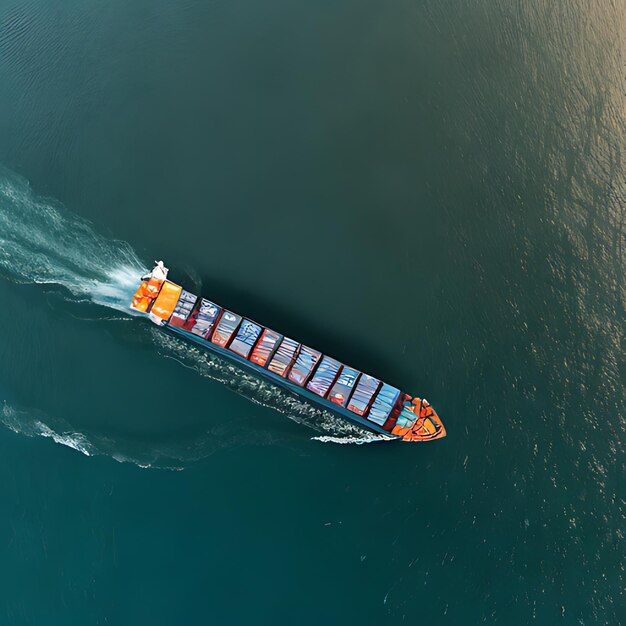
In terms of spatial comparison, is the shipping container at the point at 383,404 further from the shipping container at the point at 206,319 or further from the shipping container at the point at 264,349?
the shipping container at the point at 206,319

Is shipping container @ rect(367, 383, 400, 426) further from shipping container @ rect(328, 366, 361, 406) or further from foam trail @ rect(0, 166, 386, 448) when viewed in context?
shipping container @ rect(328, 366, 361, 406)

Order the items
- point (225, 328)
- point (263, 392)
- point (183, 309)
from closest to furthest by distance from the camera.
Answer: point (225, 328)
point (183, 309)
point (263, 392)

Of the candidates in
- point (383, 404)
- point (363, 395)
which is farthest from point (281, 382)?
point (383, 404)

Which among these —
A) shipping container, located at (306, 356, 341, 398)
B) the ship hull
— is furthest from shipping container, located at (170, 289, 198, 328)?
shipping container, located at (306, 356, 341, 398)

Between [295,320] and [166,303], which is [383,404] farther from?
[166,303]

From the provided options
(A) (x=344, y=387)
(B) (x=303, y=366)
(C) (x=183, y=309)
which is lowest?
(C) (x=183, y=309)

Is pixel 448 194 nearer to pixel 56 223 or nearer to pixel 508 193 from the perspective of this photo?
pixel 508 193


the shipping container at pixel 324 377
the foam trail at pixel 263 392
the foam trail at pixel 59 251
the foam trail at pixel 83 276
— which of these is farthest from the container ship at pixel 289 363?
the foam trail at pixel 59 251
